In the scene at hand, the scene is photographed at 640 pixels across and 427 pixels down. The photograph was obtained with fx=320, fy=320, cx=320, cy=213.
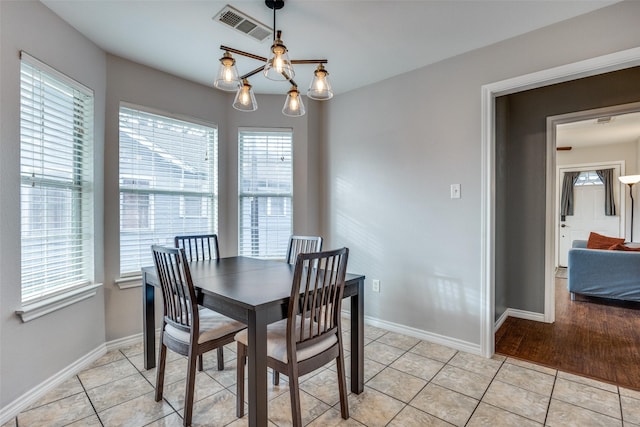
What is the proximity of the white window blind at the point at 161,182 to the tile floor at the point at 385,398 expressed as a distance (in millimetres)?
1005

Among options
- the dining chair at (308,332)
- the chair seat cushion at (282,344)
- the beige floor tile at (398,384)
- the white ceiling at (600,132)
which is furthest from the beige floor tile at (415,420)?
the white ceiling at (600,132)

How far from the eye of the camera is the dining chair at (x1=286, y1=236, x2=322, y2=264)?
252cm

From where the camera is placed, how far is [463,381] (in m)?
2.16

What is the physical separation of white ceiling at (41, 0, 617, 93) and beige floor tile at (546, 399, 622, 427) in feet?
7.97

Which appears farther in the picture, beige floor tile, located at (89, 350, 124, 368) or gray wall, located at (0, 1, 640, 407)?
beige floor tile, located at (89, 350, 124, 368)

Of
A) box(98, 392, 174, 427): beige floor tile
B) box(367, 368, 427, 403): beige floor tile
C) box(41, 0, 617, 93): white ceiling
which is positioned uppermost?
box(41, 0, 617, 93): white ceiling

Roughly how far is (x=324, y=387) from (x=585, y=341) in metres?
2.42

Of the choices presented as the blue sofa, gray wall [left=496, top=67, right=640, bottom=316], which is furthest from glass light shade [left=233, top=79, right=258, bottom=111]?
the blue sofa

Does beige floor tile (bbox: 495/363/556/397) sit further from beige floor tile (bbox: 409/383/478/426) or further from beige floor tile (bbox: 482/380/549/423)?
beige floor tile (bbox: 409/383/478/426)

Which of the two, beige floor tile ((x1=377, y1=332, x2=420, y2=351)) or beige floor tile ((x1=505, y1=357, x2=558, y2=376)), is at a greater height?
beige floor tile ((x1=505, y1=357, x2=558, y2=376))

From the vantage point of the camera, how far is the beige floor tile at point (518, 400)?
1.82 m

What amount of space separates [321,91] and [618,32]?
1.88 metres

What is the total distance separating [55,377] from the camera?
210 centimetres

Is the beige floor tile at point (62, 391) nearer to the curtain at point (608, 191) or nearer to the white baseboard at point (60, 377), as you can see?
the white baseboard at point (60, 377)
